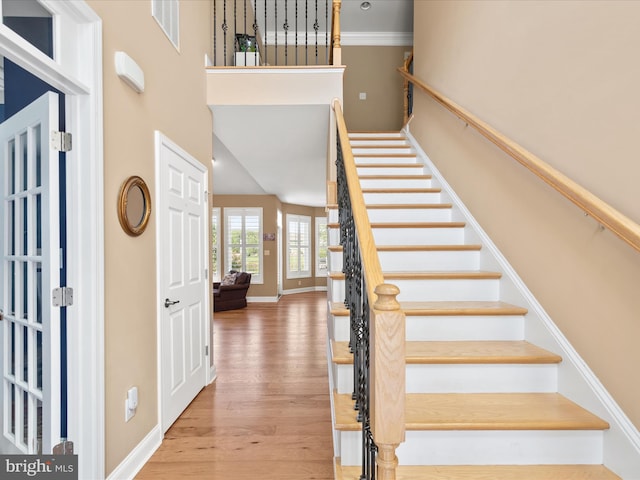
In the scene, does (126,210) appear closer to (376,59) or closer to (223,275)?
(376,59)

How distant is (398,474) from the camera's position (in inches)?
64.2

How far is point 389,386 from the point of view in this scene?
3.68 feet

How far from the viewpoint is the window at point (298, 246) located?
415 inches

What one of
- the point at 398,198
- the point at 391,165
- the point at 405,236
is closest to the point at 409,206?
the point at 398,198

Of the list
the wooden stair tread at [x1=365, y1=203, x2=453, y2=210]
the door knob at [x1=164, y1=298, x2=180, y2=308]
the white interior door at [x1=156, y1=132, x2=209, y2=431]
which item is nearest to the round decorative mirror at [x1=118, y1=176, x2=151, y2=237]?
the white interior door at [x1=156, y1=132, x2=209, y2=431]

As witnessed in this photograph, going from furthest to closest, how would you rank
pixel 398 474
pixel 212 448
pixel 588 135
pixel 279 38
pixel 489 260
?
pixel 279 38, pixel 489 260, pixel 212 448, pixel 588 135, pixel 398 474

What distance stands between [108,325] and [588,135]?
2.51 meters

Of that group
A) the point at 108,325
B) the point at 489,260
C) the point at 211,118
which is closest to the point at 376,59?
the point at 211,118

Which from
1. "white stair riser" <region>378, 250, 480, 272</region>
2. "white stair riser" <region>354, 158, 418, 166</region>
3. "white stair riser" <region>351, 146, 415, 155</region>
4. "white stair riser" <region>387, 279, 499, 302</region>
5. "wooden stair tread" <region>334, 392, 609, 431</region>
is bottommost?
"wooden stair tread" <region>334, 392, 609, 431</region>

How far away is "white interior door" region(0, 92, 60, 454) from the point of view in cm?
Answer: 179

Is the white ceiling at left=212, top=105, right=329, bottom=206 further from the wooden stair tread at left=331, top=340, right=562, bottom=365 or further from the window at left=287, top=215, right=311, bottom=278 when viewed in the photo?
the wooden stair tread at left=331, top=340, right=562, bottom=365

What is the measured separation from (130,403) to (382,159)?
3.39m

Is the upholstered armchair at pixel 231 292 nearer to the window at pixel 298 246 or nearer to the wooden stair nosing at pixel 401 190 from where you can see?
the window at pixel 298 246

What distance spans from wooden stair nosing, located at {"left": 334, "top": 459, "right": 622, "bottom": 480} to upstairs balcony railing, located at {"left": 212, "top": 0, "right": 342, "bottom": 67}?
3.09 m
